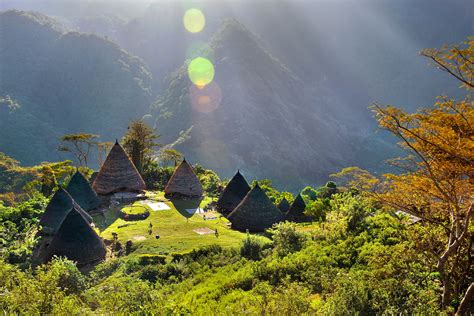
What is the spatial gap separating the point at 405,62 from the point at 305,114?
59171 mm

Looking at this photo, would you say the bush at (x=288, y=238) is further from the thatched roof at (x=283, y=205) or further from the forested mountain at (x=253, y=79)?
the forested mountain at (x=253, y=79)

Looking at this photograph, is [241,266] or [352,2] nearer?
[241,266]

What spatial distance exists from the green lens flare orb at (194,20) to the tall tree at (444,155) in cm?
17793

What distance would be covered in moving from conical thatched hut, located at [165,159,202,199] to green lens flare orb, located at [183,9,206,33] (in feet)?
510

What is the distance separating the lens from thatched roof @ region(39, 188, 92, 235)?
23078 mm

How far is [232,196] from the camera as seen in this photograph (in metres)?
31.8

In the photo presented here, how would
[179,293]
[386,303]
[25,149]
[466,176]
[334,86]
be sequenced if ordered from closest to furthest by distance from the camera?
1. [466,176]
2. [386,303]
3. [179,293]
4. [25,149]
5. [334,86]

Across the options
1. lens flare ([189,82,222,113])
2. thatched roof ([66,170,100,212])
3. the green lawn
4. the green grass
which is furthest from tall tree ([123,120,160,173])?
lens flare ([189,82,222,113])

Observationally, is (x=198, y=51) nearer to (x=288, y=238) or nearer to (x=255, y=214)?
(x=255, y=214)

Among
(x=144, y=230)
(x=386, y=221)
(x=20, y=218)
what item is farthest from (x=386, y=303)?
(x=20, y=218)

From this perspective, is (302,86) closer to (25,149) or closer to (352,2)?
(352,2)

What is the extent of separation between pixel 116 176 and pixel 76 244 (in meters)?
12.3

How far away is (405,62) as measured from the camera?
15062 cm

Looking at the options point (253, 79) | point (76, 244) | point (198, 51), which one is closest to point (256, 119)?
point (253, 79)
